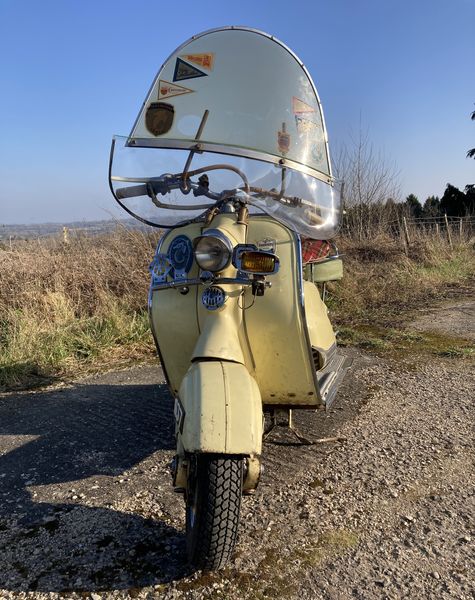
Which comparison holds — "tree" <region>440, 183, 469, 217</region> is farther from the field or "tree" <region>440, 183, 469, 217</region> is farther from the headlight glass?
the headlight glass

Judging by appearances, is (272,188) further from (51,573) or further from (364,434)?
(51,573)

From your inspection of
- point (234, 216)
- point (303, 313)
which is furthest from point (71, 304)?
point (303, 313)

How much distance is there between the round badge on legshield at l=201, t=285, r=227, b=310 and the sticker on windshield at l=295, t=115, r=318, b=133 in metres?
1.10

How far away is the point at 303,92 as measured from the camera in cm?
278

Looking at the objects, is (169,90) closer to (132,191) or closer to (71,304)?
(132,191)

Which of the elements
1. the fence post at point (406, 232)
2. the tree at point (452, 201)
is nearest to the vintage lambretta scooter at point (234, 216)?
the fence post at point (406, 232)

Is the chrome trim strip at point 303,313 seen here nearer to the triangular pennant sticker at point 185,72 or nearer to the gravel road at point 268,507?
the gravel road at point 268,507

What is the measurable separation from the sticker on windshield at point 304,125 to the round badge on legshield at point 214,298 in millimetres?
1096

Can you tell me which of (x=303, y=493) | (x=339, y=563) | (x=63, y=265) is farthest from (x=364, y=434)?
(x=63, y=265)

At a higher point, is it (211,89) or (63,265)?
(211,89)

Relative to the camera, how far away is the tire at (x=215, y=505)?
1.78 meters

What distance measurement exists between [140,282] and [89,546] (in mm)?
4860

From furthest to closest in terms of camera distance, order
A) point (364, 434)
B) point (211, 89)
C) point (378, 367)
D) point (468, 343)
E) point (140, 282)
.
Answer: point (140, 282) < point (468, 343) < point (378, 367) < point (364, 434) < point (211, 89)

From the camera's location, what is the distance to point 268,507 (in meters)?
2.36
